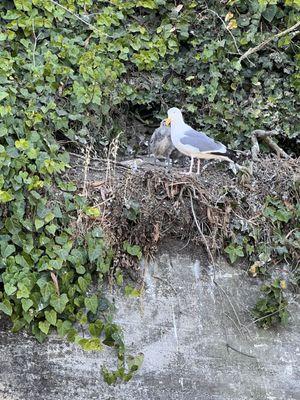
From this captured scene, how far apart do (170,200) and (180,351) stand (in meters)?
0.94

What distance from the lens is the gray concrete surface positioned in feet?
14.3

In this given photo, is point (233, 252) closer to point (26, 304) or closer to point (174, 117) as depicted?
point (174, 117)

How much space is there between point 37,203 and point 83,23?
178 centimetres

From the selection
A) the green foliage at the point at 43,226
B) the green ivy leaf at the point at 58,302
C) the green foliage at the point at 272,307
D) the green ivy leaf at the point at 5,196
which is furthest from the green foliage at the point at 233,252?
the green ivy leaf at the point at 5,196

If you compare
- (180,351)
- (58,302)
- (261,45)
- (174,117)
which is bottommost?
(180,351)

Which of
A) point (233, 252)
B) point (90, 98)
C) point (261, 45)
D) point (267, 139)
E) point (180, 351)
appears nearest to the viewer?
point (180, 351)

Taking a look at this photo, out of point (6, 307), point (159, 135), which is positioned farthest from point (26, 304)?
point (159, 135)

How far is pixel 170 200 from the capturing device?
16.3ft

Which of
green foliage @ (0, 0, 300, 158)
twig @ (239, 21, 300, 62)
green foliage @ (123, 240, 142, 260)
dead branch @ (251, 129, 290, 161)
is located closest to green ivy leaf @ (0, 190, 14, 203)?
green foliage @ (123, 240, 142, 260)

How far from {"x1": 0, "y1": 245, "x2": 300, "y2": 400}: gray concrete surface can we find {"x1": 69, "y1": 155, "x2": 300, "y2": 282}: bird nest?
16cm

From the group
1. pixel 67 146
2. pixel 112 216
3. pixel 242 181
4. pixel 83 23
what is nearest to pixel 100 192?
pixel 112 216

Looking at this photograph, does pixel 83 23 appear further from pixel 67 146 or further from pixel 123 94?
pixel 67 146

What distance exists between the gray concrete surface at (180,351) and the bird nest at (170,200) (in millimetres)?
157

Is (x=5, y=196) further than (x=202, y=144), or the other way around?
(x=202, y=144)
